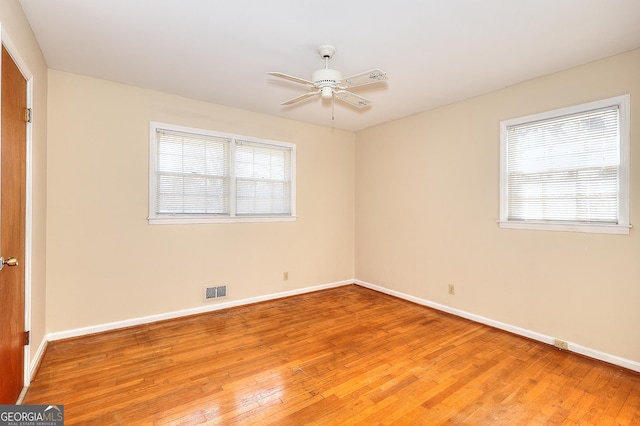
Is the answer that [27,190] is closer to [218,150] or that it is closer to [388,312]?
[218,150]

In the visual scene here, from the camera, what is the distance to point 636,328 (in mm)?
2516

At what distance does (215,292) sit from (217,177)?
1467 millimetres

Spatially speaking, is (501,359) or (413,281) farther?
(413,281)

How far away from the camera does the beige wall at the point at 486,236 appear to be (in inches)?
103

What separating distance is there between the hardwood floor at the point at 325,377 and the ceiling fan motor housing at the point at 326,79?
2290mm

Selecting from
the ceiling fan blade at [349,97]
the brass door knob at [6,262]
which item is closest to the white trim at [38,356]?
the brass door knob at [6,262]

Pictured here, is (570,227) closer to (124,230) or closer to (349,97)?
(349,97)

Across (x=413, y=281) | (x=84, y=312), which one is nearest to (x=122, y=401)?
(x=84, y=312)

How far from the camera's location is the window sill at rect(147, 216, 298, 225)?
3504mm

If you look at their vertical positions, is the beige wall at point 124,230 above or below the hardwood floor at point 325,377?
above

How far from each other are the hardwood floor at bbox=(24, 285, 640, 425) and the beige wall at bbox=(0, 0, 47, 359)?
0.45 metres

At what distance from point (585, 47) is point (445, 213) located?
2.04 metres

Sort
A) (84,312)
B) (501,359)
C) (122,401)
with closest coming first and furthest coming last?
(122,401) → (501,359) → (84,312)

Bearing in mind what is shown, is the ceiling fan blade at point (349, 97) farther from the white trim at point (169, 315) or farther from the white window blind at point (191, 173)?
the white trim at point (169, 315)
